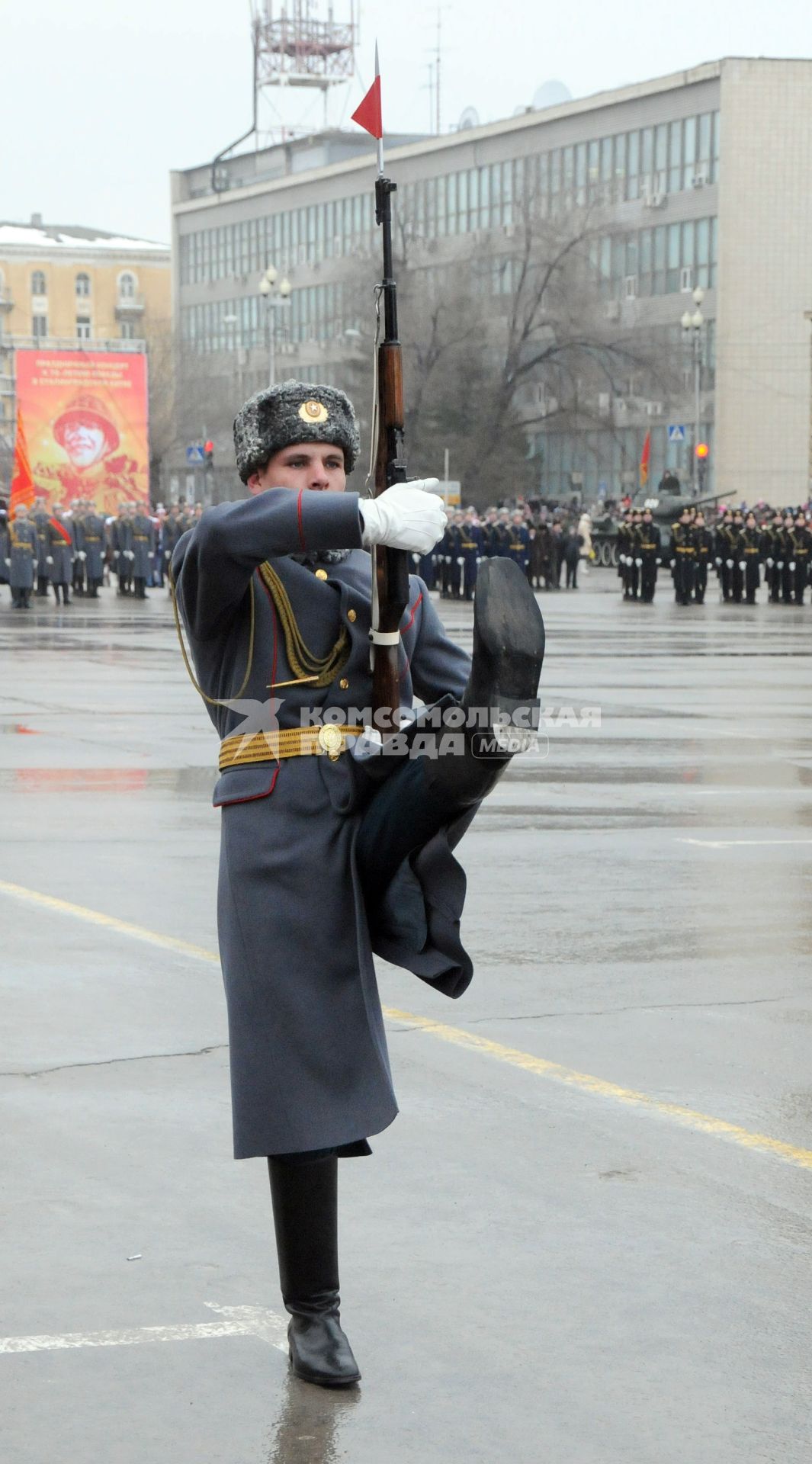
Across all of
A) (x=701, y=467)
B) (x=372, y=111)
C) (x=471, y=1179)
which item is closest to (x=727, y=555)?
(x=701, y=467)

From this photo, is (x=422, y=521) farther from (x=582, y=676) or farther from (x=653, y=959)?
(x=582, y=676)

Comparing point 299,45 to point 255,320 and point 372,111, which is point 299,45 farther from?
point 372,111

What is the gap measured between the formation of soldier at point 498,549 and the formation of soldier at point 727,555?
232cm

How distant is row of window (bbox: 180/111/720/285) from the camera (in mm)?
83938

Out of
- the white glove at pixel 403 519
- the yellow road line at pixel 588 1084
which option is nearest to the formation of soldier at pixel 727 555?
the yellow road line at pixel 588 1084

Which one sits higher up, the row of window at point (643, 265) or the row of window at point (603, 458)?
the row of window at point (643, 265)

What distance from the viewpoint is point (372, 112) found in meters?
4.21

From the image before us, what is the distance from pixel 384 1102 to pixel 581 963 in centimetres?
393

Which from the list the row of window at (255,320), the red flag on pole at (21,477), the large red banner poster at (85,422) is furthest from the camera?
the row of window at (255,320)

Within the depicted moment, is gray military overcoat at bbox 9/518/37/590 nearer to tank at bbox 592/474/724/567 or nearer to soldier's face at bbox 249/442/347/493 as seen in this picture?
tank at bbox 592/474/724/567

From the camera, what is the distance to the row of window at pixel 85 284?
15612cm

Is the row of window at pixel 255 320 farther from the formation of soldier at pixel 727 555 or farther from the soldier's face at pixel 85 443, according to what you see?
the formation of soldier at pixel 727 555

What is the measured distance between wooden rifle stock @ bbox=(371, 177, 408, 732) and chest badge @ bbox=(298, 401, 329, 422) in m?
0.12

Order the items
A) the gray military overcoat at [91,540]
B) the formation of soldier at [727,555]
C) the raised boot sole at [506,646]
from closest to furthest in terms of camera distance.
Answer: the raised boot sole at [506,646], the formation of soldier at [727,555], the gray military overcoat at [91,540]
